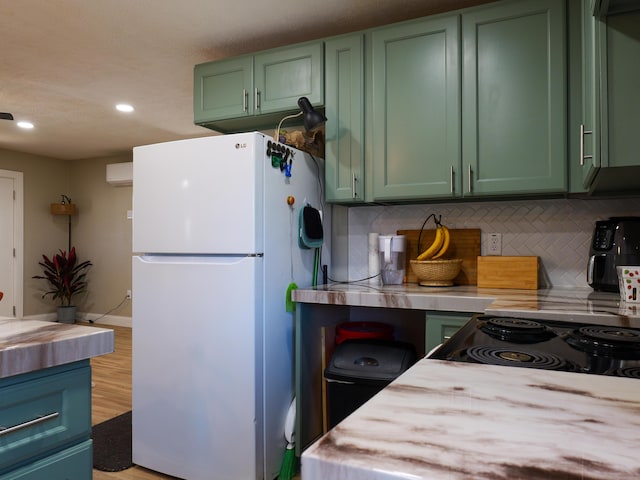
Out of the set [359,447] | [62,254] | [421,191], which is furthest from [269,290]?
[62,254]

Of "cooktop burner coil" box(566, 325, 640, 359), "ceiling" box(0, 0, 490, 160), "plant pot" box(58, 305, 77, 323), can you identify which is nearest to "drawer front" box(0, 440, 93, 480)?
"cooktop burner coil" box(566, 325, 640, 359)

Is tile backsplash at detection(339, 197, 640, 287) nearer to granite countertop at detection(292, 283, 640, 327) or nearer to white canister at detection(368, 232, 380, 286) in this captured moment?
granite countertop at detection(292, 283, 640, 327)

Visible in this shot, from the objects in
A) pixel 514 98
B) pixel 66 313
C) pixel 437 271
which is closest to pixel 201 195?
pixel 437 271

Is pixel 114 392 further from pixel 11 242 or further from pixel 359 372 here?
pixel 11 242

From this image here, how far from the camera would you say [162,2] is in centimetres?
237

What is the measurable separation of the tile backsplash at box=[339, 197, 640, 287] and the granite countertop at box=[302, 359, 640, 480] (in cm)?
176

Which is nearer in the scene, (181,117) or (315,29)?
(315,29)

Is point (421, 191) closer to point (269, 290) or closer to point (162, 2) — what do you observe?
point (269, 290)

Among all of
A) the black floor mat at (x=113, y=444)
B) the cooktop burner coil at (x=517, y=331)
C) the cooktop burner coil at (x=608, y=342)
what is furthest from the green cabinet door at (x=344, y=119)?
the black floor mat at (x=113, y=444)

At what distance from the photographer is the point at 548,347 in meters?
1.00

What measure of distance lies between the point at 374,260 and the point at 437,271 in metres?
0.41

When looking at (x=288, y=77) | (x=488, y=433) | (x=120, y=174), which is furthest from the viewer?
(x=120, y=174)

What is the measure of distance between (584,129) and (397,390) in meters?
1.70

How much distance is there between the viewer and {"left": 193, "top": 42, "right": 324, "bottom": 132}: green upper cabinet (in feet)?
8.27
